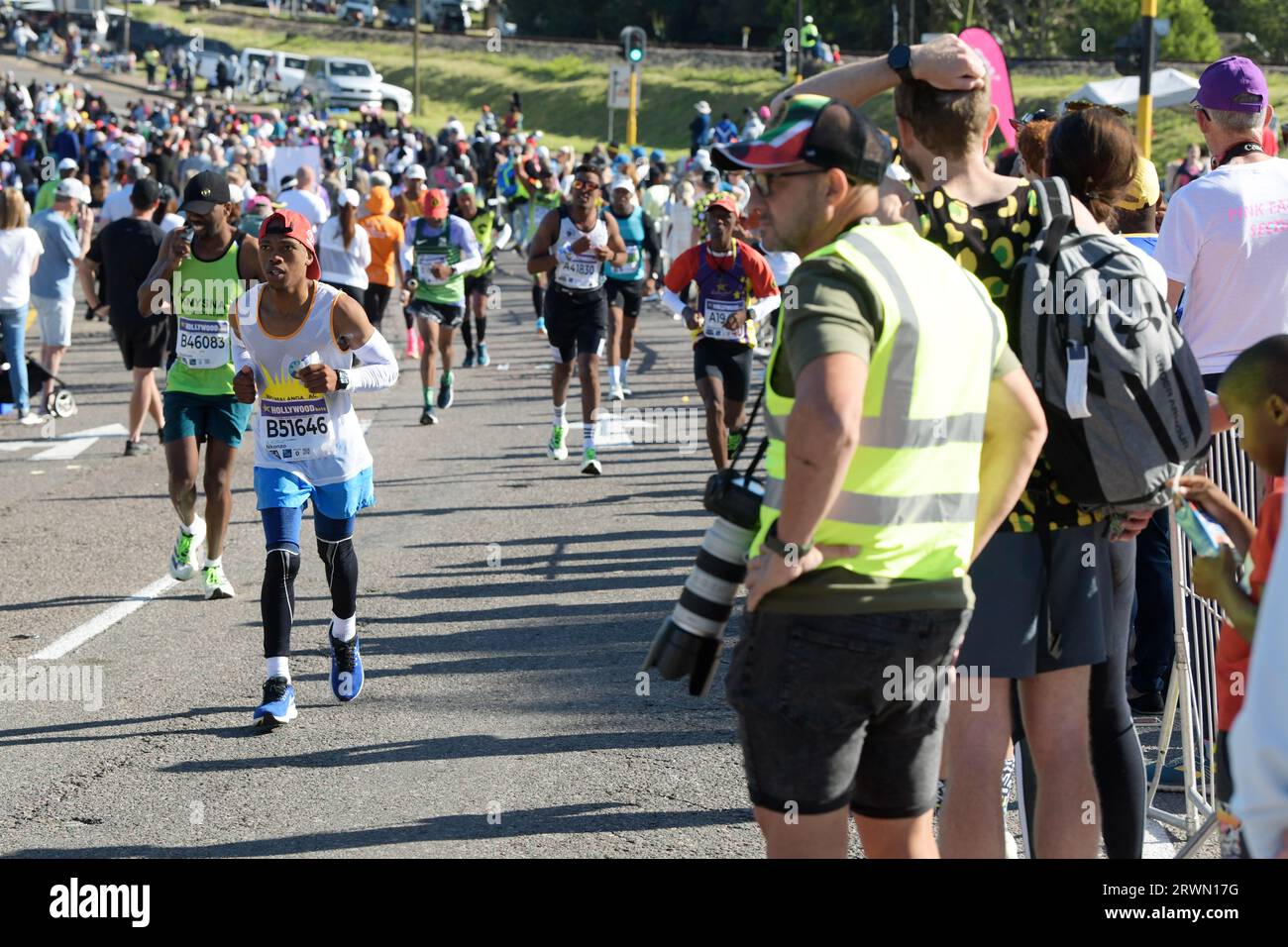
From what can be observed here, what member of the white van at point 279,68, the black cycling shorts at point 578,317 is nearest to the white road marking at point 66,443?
the black cycling shorts at point 578,317

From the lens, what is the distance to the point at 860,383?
3.22 m

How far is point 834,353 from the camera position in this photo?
3197 millimetres

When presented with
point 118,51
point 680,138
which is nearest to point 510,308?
point 680,138

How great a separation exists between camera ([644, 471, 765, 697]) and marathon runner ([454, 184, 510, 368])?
15324 millimetres

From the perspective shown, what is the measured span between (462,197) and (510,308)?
26.5 ft

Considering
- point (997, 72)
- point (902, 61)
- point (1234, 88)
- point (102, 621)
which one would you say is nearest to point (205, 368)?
point (102, 621)

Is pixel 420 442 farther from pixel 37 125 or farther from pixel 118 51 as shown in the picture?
pixel 118 51

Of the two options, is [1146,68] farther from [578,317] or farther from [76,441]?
[76,441]

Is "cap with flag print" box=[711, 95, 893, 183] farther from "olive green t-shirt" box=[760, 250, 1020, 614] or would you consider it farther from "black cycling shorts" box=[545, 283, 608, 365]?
"black cycling shorts" box=[545, 283, 608, 365]

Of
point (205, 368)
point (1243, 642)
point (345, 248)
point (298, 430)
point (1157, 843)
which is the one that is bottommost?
point (1157, 843)

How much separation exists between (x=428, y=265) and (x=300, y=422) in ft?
29.6

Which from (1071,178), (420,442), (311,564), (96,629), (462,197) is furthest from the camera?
(462,197)

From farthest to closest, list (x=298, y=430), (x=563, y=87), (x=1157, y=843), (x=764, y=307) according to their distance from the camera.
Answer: (x=563, y=87) → (x=764, y=307) → (x=298, y=430) → (x=1157, y=843)
